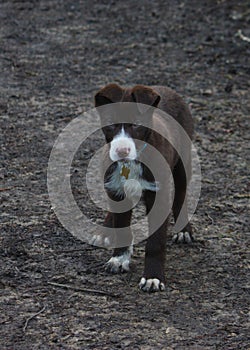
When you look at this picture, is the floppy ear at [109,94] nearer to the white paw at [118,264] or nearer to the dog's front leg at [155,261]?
the dog's front leg at [155,261]

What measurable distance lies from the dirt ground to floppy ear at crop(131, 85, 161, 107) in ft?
3.81

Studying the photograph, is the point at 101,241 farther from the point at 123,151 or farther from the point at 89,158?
the point at 89,158

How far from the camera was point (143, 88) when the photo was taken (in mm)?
4969

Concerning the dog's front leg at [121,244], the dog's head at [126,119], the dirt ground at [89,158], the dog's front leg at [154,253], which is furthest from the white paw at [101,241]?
the dog's head at [126,119]

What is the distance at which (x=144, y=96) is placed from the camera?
16.2 ft

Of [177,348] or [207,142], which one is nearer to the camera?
[177,348]

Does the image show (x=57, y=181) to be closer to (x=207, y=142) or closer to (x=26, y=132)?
(x=26, y=132)

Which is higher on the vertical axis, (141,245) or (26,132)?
(141,245)

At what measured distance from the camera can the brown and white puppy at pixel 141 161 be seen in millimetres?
4840

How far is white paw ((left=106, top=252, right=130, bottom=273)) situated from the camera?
17.9 ft

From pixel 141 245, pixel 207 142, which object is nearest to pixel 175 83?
pixel 207 142

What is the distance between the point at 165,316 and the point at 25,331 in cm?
82

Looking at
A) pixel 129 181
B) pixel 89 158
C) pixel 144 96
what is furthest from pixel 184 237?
pixel 89 158

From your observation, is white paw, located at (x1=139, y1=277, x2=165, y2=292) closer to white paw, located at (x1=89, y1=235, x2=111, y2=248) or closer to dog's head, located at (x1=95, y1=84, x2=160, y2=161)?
white paw, located at (x1=89, y1=235, x2=111, y2=248)
